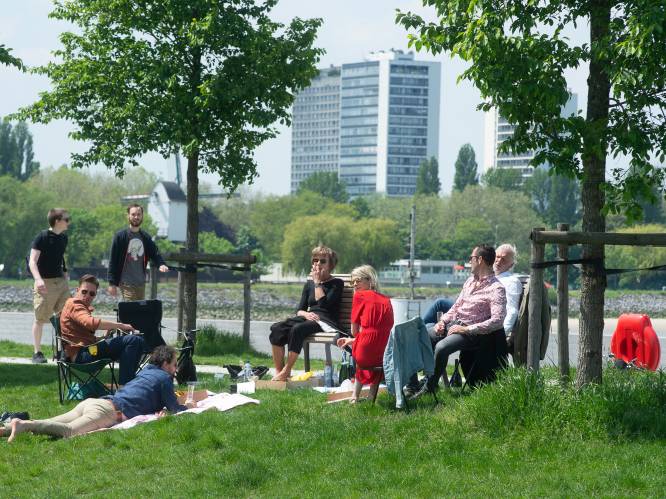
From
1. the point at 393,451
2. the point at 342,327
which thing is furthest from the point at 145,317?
the point at 393,451

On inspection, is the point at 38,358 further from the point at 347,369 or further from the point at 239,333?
the point at 239,333

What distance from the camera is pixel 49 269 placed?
14773 millimetres

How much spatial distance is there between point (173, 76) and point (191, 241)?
2661mm

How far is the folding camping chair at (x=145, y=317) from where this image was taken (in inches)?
497

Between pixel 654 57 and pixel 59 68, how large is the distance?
10660mm

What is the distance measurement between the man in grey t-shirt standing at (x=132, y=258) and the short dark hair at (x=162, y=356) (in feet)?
12.8

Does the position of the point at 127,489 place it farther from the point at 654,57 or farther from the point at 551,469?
the point at 654,57

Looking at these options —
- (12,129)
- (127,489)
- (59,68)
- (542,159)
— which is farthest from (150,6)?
(12,129)

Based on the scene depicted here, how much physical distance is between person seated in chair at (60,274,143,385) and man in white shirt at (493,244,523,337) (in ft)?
11.9

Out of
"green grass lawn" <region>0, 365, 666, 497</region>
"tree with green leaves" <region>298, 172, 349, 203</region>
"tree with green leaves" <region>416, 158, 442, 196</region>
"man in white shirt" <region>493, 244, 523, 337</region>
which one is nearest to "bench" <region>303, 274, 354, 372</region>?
"man in white shirt" <region>493, 244, 523, 337</region>

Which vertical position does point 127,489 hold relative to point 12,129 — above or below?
below

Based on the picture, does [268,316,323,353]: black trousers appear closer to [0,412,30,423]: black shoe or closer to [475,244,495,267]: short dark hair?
[475,244,495,267]: short dark hair

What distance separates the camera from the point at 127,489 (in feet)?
26.6

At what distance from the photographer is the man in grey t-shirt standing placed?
47.2 ft
